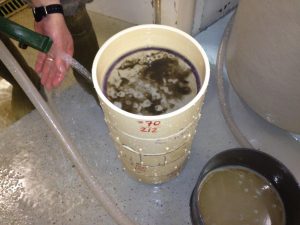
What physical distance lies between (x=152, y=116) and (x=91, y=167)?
49 cm

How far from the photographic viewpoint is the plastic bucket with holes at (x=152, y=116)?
66 cm

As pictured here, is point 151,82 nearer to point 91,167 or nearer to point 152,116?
point 152,116

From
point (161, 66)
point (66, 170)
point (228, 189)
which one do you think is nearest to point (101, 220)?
point (66, 170)

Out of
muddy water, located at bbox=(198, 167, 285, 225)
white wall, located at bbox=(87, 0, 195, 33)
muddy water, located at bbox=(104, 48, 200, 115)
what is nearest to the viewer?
muddy water, located at bbox=(104, 48, 200, 115)

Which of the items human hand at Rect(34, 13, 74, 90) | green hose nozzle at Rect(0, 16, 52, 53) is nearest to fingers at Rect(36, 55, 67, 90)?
human hand at Rect(34, 13, 74, 90)

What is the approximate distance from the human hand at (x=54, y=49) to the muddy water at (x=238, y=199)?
19.5 inches

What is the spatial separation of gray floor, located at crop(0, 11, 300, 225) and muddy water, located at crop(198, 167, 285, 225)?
0.29ft

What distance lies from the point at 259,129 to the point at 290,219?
317mm

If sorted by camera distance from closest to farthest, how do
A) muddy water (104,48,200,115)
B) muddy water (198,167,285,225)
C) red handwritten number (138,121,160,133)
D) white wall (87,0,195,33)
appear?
red handwritten number (138,121,160,133), muddy water (104,48,200,115), muddy water (198,167,285,225), white wall (87,0,195,33)

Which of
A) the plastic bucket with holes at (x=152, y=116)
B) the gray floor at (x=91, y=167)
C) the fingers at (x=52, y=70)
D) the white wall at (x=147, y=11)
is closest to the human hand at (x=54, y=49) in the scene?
the fingers at (x=52, y=70)

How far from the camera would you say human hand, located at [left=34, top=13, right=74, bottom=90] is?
0.81m

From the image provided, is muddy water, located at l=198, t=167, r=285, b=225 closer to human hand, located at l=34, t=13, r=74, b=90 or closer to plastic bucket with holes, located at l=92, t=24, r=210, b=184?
plastic bucket with holes, located at l=92, t=24, r=210, b=184

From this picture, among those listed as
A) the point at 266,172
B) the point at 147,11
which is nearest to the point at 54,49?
the point at 147,11

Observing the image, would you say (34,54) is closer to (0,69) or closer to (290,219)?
(0,69)
